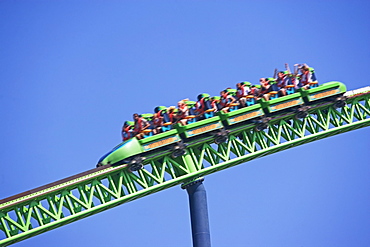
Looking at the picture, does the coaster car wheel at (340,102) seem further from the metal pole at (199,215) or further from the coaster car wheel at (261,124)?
the metal pole at (199,215)

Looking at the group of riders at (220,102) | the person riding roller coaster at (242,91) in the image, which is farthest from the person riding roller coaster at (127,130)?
the person riding roller coaster at (242,91)

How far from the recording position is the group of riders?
2417cm

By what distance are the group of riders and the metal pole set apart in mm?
2056

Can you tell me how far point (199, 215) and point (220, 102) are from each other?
159 inches

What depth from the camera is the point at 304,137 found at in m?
25.6

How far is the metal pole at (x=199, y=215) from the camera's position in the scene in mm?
22453

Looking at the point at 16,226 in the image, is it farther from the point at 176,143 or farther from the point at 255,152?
the point at 255,152

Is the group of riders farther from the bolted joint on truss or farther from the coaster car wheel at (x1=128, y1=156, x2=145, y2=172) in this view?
the bolted joint on truss

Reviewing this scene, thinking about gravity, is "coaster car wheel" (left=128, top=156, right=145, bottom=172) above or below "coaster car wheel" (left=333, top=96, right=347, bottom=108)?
below

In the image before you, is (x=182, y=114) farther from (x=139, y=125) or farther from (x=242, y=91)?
(x=242, y=91)

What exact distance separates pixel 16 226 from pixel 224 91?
741cm

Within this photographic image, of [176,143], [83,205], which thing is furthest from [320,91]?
[83,205]

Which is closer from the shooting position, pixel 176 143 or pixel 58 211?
pixel 58 211

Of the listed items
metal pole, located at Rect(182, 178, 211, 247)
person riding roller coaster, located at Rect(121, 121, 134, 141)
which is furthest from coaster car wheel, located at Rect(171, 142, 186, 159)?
person riding roller coaster, located at Rect(121, 121, 134, 141)
